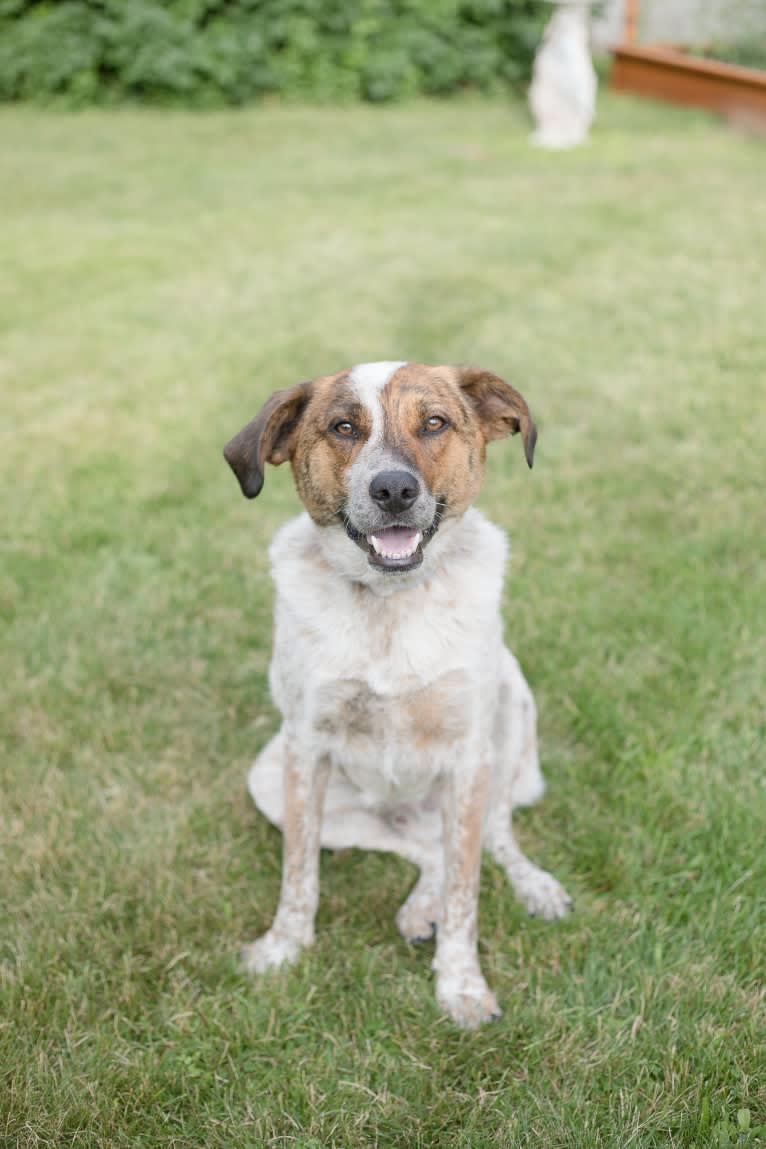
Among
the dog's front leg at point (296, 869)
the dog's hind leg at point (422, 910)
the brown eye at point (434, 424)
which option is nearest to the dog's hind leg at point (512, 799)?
the dog's hind leg at point (422, 910)

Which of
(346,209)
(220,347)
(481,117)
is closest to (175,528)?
(220,347)

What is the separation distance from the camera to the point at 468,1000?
2650mm

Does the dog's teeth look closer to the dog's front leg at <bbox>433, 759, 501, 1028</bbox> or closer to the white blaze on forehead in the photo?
the white blaze on forehead

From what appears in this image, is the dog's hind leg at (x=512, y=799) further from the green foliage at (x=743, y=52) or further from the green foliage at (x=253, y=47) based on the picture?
the green foliage at (x=253, y=47)

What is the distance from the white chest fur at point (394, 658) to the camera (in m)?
2.60

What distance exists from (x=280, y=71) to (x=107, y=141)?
311 centimetres

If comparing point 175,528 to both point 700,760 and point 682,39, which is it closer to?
point 700,760

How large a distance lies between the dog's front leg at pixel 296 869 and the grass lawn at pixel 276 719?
0.25 feet

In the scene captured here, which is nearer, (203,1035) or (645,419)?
(203,1035)

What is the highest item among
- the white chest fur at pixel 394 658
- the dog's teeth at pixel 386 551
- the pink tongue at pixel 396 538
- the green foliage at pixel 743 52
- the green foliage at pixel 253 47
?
the pink tongue at pixel 396 538

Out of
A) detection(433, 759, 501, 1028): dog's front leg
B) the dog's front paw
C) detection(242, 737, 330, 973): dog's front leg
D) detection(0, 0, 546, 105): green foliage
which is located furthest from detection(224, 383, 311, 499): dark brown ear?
detection(0, 0, 546, 105): green foliage

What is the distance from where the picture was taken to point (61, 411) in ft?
19.9

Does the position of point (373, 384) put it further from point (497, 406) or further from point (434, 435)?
point (497, 406)

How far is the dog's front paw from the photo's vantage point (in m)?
2.79
